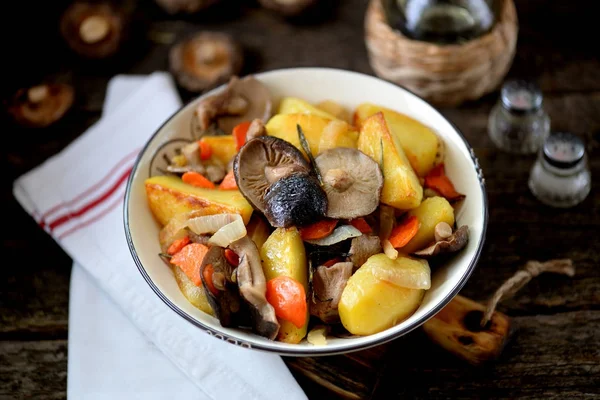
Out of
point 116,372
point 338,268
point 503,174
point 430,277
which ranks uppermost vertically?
point 338,268

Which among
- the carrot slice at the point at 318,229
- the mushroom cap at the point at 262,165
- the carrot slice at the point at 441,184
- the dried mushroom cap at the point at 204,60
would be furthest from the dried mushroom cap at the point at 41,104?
the carrot slice at the point at 441,184

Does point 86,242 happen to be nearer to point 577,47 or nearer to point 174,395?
point 174,395

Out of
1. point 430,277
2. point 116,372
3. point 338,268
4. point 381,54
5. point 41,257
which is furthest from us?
point 381,54

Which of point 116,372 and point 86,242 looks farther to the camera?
point 86,242

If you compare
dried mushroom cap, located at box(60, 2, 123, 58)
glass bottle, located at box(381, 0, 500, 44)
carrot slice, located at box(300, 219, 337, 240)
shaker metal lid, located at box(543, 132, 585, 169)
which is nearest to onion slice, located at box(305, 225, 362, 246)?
carrot slice, located at box(300, 219, 337, 240)

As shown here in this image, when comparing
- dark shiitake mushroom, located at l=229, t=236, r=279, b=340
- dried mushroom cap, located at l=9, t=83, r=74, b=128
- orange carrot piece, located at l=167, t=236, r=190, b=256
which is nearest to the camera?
dark shiitake mushroom, located at l=229, t=236, r=279, b=340

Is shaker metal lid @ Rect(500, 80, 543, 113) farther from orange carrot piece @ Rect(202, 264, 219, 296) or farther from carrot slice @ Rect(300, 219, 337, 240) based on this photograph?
orange carrot piece @ Rect(202, 264, 219, 296)


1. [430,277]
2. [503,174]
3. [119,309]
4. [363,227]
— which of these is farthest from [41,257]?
[503,174]

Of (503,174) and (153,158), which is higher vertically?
(153,158)
